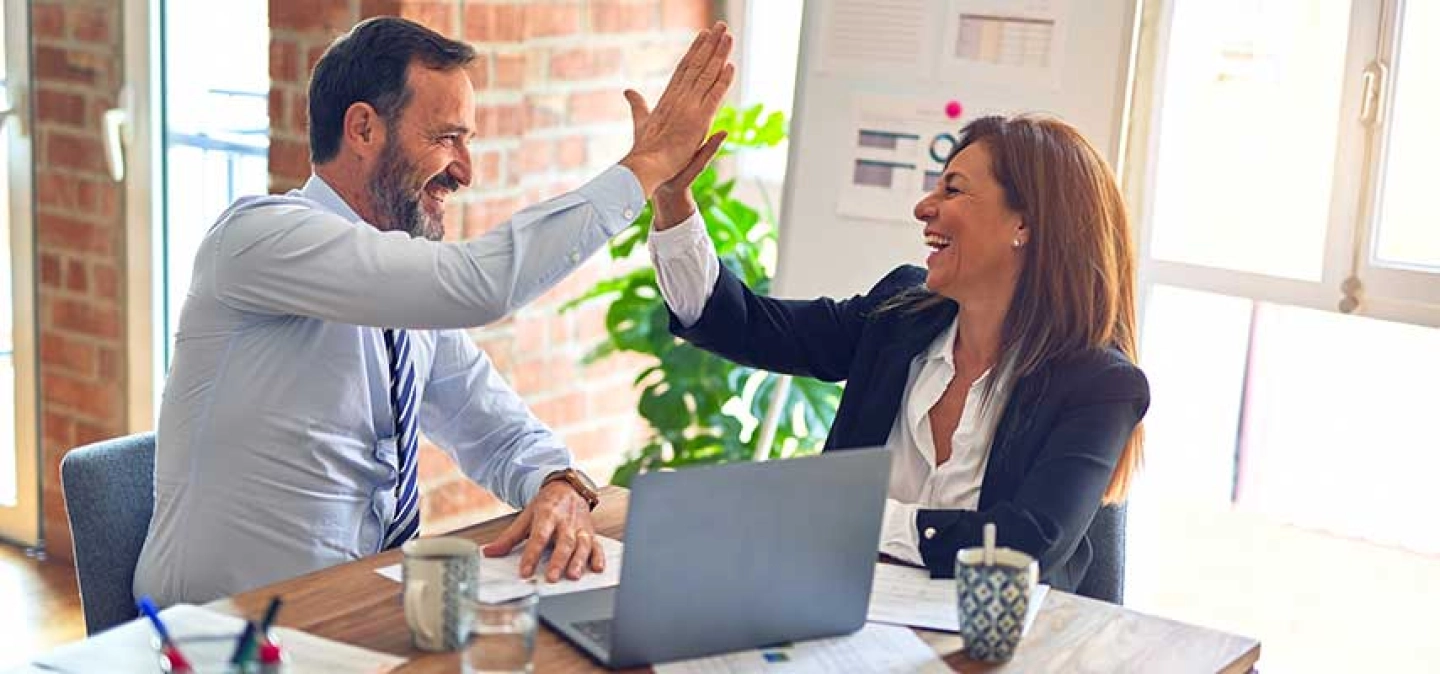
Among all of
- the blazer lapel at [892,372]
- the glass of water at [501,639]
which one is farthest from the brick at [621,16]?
the glass of water at [501,639]

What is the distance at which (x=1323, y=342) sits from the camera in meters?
3.25

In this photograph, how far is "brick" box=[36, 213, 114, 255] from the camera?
3996 mm

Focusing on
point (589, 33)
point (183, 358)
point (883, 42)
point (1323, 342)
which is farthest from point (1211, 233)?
point (183, 358)

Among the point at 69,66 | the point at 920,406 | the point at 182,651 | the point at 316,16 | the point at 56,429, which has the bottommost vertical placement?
the point at 56,429

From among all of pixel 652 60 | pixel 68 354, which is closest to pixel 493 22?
pixel 652 60

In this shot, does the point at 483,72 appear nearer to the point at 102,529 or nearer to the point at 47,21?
the point at 47,21

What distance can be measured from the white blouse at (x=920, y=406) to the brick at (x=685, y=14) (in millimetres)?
1600

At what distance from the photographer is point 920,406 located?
2400 mm

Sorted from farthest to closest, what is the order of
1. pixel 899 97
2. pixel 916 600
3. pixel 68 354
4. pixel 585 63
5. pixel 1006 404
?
pixel 68 354 → pixel 585 63 → pixel 899 97 → pixel 1006 404 → pixel 916 600

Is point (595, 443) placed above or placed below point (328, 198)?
below

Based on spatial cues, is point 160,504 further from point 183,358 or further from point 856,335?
point 856,335

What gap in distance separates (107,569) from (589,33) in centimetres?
187

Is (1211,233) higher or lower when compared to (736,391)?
higher

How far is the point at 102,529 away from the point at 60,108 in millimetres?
2037
